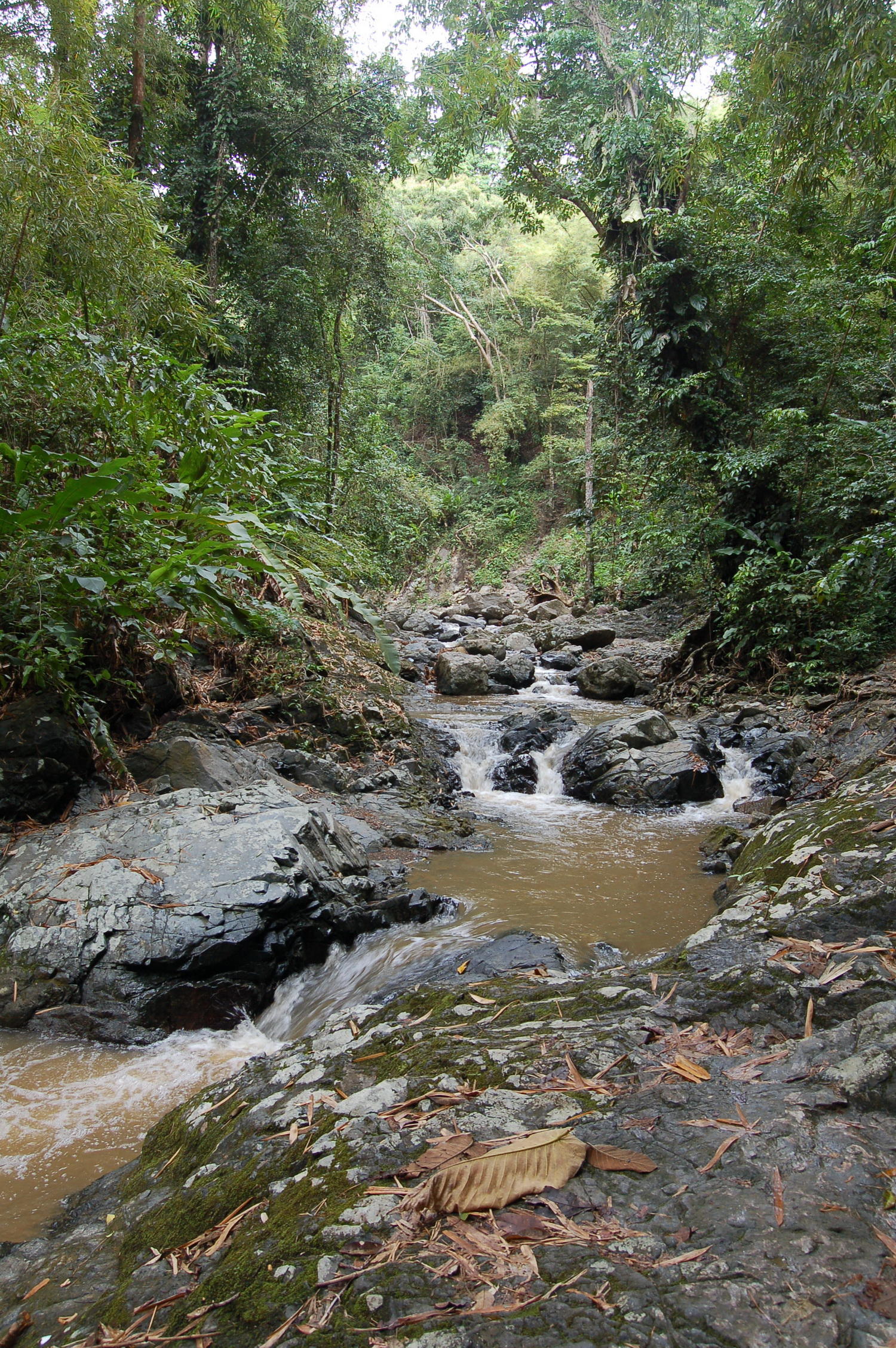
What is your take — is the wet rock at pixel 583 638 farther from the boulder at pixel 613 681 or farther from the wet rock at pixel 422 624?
the boulder at pixel 613 681

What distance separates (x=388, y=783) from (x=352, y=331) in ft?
36.3

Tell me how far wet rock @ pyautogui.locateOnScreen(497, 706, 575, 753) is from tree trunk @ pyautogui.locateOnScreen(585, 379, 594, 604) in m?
8.17

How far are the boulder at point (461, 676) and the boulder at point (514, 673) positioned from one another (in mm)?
330

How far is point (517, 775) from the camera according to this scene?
291 inches

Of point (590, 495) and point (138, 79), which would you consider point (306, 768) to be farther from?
point (590, 495)

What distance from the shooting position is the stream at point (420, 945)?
2107 millimetres

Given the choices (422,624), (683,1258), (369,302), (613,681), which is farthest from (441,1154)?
(422,624)

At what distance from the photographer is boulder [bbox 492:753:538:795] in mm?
7336

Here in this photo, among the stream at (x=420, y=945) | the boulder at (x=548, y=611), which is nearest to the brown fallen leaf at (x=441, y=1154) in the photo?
the stream at (x=420, y=945)

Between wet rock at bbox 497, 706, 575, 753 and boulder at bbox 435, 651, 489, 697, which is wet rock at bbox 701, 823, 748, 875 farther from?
boulder at bbox 435, 651, 489, 697

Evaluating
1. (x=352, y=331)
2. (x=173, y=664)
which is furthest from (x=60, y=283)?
(x=352, y=331)

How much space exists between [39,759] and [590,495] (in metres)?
Result: 18.8

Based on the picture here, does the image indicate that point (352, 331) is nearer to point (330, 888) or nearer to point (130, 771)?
point (130, 771)

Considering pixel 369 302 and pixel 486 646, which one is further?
pixel 486 646
